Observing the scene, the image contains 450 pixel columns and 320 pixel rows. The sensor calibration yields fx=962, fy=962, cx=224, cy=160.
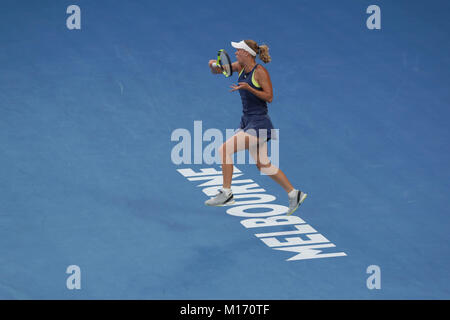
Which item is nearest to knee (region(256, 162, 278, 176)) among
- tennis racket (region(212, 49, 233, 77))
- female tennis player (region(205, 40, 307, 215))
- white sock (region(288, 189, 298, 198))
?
female tennis player (region(205, 40, 307, 215))

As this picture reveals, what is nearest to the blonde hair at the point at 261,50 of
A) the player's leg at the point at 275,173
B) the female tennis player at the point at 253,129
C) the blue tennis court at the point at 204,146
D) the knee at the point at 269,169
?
the female tennis player at the point at 253,129

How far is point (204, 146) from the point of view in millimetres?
12156

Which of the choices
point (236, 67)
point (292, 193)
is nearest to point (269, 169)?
point (292, 193)

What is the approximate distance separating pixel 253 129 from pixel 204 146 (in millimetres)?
1796

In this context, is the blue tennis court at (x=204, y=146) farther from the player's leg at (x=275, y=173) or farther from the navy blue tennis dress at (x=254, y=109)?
the navy blue tennis dress at (x=254, y=109)

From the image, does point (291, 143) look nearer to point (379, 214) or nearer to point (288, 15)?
point (379, 214)

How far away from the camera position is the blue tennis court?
9.21 m

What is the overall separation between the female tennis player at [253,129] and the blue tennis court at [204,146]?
0.77 ft

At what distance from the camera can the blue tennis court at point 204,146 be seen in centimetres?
921

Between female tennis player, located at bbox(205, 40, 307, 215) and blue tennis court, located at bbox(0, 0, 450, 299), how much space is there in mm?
234

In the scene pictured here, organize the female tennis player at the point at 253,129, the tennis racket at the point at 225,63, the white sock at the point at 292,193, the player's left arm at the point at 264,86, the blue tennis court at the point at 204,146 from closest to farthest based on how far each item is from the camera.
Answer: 1. the blue tennis court at the point at 204,146
2. the player's left arm at the point at 264,86
3. the female tennis player at the point at 253,129
4. the white sock at the point at 292,193
5. the tennis racket at the point at 225,63

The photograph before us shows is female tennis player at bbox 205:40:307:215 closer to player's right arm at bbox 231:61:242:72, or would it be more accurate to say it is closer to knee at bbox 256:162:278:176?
A: knee at bbox 256:162:278:176

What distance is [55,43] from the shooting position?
13.7 metres

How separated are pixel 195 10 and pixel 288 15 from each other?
1.41 metres
